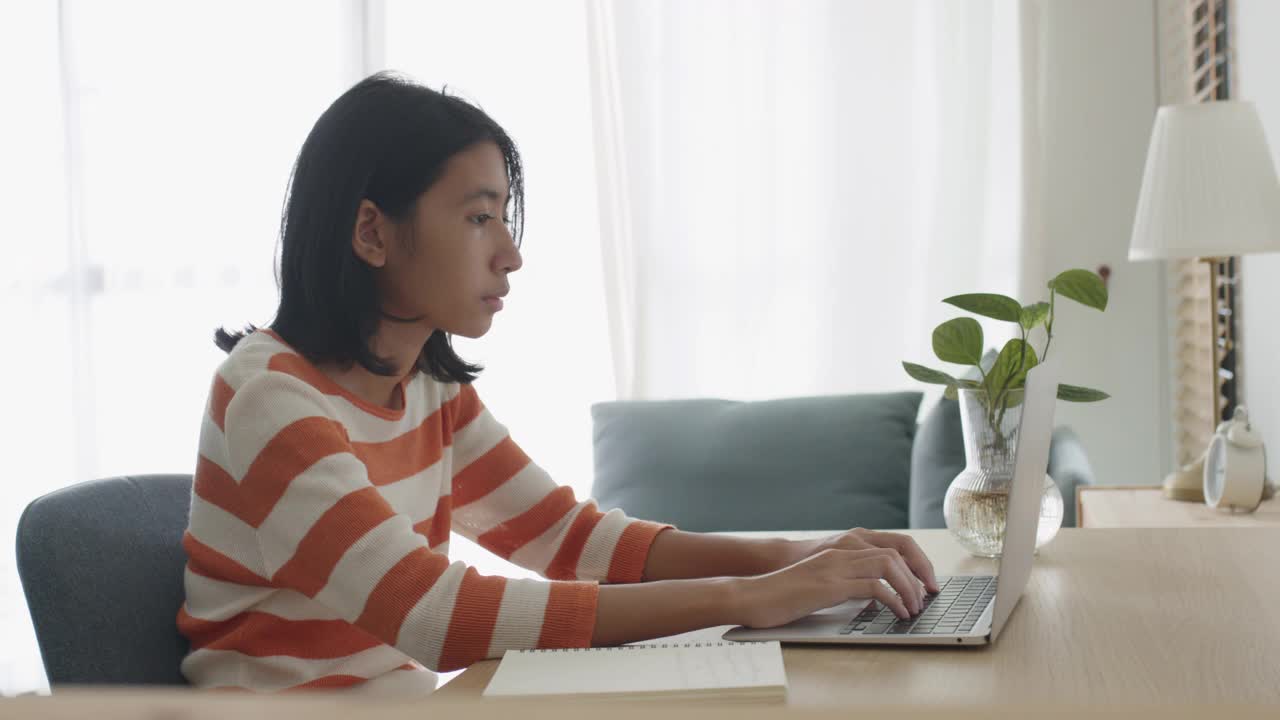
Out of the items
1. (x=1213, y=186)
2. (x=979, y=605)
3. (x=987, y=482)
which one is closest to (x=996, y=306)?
(x=987, y=482)

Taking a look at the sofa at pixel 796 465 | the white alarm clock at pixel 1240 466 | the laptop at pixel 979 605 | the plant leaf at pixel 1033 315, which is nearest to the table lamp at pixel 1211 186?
the white alarm clock at pixel 1240 466

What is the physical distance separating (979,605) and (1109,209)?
2.47 metres

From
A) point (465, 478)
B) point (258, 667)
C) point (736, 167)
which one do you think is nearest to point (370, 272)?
point (465, 478)

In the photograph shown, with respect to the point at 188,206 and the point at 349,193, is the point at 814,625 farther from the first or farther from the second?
the point at 188,206

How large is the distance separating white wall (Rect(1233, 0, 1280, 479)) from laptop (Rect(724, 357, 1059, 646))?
1.39 m

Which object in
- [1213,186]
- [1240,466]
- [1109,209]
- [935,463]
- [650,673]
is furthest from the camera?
[1109,209]

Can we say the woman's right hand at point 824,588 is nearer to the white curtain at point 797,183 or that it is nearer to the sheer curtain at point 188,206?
the white curtain at point 797,183

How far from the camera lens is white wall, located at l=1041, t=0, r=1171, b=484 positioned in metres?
3.13

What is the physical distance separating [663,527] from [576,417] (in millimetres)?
2180

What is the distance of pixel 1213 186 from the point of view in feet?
6.44

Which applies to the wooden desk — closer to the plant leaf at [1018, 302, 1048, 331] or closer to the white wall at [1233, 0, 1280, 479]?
the white wall at [1233, 0, 1280, 479]

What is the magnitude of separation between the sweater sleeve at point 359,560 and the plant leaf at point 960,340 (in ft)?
1.56

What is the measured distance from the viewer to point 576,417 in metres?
3.43

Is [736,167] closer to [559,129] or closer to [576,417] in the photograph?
[559,129]
